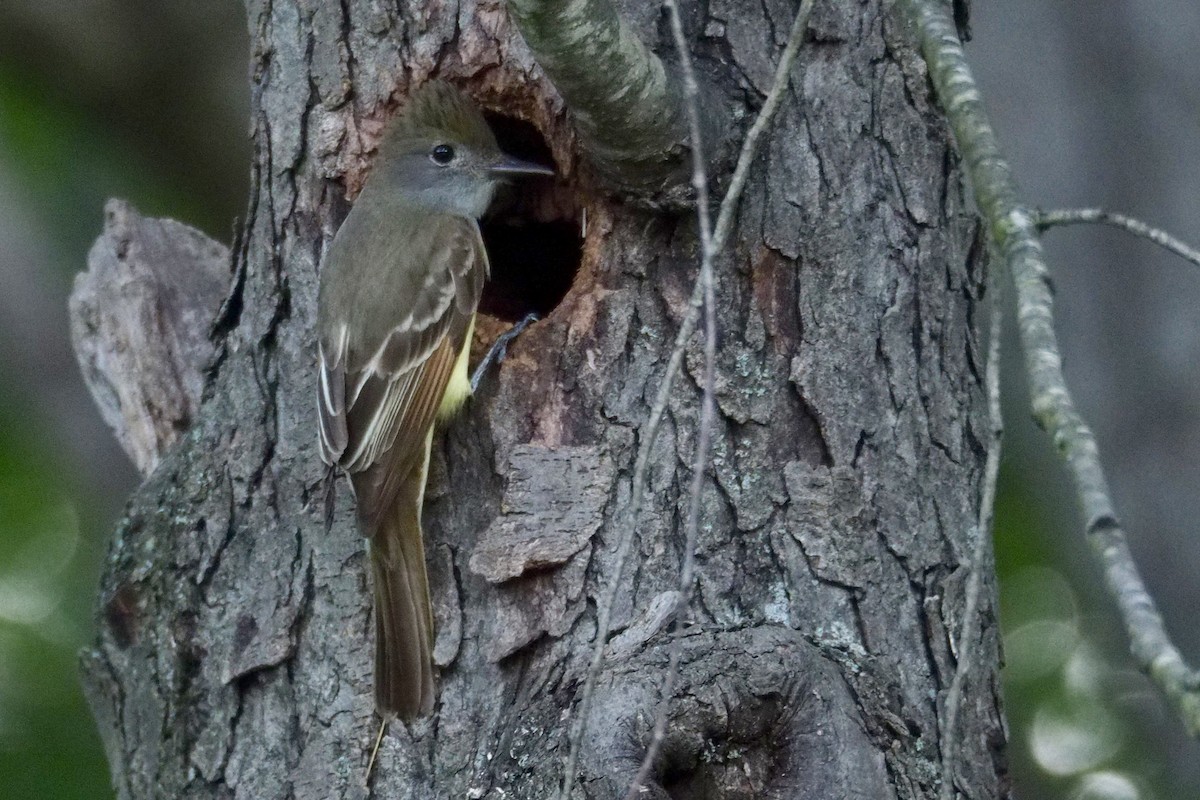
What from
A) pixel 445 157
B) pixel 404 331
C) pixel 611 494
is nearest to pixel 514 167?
pixel 445 157

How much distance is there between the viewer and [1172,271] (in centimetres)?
716

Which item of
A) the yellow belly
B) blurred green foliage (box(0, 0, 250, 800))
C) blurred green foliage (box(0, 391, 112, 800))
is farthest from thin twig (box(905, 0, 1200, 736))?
blurred green foliage (box(0, 391, 112, 800))

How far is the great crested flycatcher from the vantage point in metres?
4.34

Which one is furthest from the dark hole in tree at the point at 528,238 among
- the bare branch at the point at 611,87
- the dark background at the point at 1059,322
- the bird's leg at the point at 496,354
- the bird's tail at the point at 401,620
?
the dark background at the point at 1059,322

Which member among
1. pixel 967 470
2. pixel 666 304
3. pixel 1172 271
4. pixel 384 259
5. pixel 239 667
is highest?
pixel 1172 271

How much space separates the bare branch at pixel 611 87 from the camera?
3.66 metres

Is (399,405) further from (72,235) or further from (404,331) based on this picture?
(72,235)

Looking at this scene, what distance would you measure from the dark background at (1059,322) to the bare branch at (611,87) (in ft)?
11.2

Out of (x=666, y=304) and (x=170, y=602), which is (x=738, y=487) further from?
(x=170, y=602)

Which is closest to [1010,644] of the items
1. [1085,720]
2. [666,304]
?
[1085,720]

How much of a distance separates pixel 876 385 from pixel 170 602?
6.58 feet

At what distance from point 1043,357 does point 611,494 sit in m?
1.77

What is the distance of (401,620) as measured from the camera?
4.31m

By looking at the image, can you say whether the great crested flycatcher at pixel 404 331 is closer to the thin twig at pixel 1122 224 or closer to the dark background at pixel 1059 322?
the thin twig at pixel 1122 224
